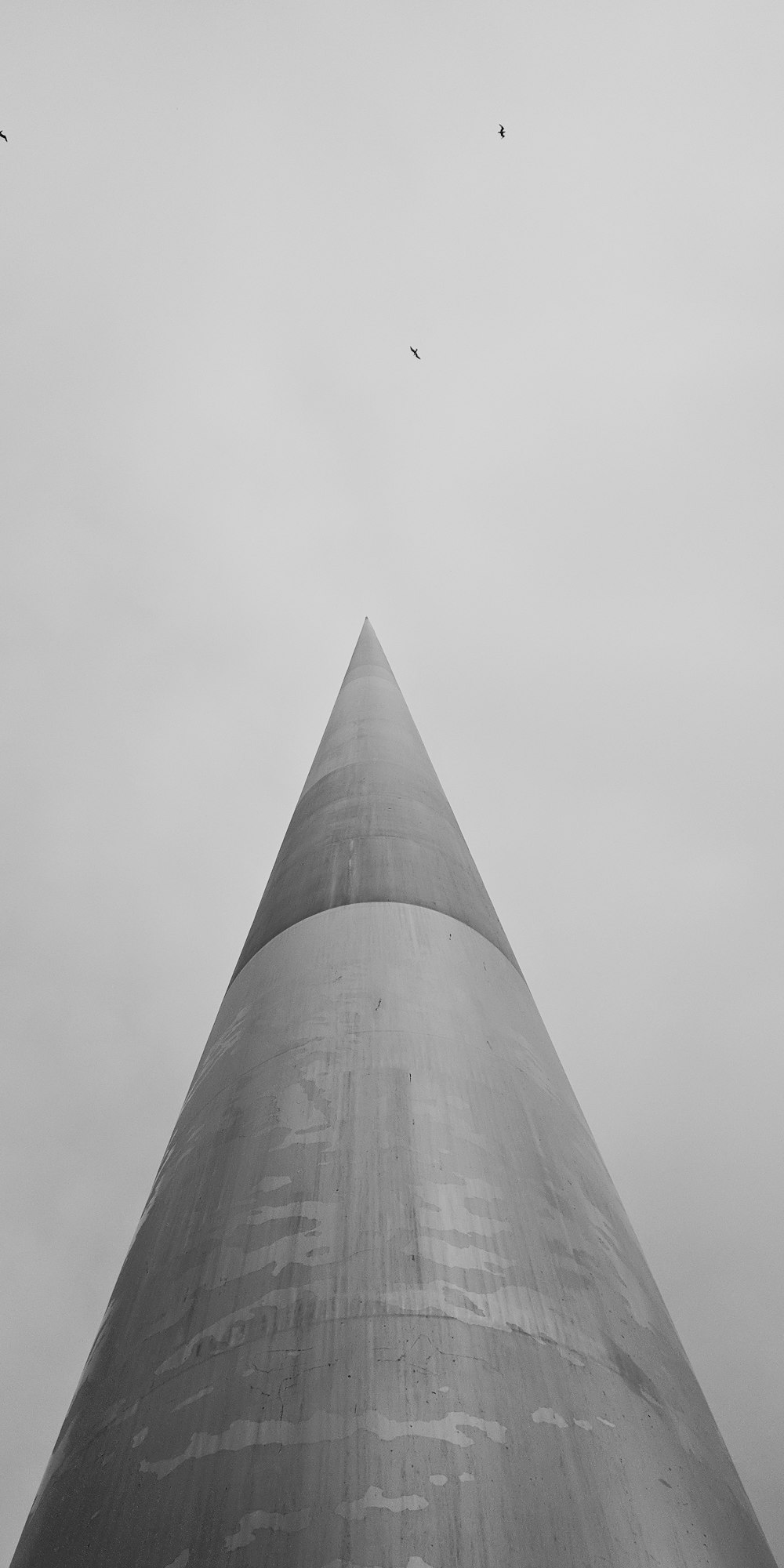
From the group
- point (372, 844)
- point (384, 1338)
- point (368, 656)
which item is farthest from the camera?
point (368, 656)

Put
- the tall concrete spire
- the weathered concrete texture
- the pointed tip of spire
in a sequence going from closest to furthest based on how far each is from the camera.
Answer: the tall concrete spire
the weathered concrete texture
the pointed tip of spire

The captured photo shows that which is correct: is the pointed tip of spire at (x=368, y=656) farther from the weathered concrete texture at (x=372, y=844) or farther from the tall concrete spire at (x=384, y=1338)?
the tall concrete spire at (x=384, y=1338)

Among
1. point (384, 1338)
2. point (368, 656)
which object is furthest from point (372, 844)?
point (368, 656)

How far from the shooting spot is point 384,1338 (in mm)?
3717

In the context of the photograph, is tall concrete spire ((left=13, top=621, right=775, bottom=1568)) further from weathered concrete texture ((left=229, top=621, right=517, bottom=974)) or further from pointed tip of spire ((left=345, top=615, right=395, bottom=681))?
pointed tip of spire ((left=345, top=615, right=395, bottom=681))

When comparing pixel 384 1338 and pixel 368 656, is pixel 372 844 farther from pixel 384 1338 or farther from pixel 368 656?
pixel 368 656

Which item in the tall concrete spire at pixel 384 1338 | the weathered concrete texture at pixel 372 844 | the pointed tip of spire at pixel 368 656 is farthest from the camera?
the pointed tip of spire at pixel 368 656

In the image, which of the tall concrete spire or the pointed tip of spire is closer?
the tall concrete spire

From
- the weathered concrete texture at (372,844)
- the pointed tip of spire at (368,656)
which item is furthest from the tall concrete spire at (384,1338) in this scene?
the pointed tip of spire at (368,656)

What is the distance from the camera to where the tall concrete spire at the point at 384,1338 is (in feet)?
10.6

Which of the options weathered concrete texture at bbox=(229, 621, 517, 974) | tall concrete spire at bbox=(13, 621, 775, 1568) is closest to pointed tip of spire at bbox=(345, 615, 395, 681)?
weathered concrete texture at bbox=(229, 621, 517, 974)

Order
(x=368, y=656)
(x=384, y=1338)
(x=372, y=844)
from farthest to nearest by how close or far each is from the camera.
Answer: (x=368, y=656), (x=372, y=844), (x=384, y=1338)

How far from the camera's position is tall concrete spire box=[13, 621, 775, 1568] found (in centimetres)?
322

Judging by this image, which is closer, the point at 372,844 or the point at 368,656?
the point at 372,844
